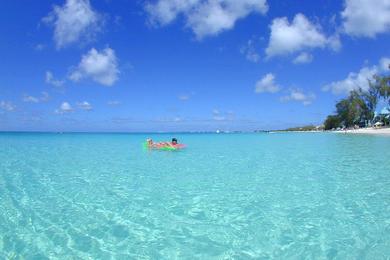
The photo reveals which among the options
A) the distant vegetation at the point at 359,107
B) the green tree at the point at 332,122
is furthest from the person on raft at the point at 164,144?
the green tree at the point at 332,122

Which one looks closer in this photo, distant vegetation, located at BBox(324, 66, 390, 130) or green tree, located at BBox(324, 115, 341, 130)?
distant vegetation, located at BBox(324, 66, 390, 130)

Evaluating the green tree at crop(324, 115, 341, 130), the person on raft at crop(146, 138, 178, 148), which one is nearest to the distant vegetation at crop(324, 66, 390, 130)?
the green tree at crop(324, 115, 341, 130)

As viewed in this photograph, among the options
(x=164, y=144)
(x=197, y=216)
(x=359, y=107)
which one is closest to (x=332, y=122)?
(x=359, y=107)

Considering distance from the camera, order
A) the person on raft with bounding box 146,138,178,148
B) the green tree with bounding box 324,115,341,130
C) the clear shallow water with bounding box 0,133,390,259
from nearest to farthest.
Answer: the clear shallow water with bounding box 0,133,390,259 < the person on raft with bounding box 146,138,178,148 < the green tree with bounding box 324,115,341,130

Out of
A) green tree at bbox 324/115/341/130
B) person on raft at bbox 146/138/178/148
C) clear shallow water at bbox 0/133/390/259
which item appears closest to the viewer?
clear shallow water at bbox 0/133/390/259

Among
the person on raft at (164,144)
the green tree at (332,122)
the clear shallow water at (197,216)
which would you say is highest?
the green tree at (332,122)

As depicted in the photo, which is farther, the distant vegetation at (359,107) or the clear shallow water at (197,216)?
the distant vegetation at (359,107)

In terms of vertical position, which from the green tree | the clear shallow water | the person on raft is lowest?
the clear shallow water

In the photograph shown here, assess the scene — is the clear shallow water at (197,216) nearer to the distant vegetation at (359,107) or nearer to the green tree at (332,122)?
the distant vegetation at (359,107)

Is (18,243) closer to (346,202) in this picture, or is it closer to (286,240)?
(286,240)

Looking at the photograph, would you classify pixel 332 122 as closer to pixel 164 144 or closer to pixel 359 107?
pixel 359 107

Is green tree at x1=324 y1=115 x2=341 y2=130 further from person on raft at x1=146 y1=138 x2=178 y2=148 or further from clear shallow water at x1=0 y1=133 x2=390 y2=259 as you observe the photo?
clear shallow water at x1=0 y1=133 x2=390 y2=259

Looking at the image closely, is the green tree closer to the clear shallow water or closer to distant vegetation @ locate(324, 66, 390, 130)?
distant vegetation @ locate(324, 66, 390, 130)

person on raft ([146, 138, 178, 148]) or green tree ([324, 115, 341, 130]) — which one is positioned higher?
green tree ([324, 115, 341, 130])
